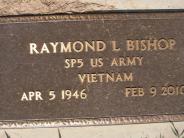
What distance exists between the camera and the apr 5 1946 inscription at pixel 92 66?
3557 mm

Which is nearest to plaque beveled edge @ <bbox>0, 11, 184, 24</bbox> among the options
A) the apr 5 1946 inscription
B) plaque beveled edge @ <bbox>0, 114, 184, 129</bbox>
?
the apr 5 1946 inscription

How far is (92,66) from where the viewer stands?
3582 mm

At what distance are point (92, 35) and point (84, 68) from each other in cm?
22

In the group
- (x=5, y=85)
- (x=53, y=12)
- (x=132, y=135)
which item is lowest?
(x=132, y=135)

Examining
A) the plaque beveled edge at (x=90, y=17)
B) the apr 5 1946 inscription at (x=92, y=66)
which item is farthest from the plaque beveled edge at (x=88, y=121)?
the plaque beveled edge at (x=90, y=17)

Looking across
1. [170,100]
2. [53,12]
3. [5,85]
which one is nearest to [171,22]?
[170,100]

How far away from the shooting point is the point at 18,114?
3.58 meters

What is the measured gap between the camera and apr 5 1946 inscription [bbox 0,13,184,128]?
Answer: 3557 mm

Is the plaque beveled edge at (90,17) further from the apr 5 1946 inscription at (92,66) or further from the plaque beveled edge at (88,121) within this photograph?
the plaque beveled edge at (88,121)

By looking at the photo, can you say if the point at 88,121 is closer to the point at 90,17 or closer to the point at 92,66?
the point at 92,66

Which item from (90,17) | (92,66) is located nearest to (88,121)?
(92,66)

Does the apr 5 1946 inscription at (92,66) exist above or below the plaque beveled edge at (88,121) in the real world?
above

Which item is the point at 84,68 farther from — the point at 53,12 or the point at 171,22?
the point at 171,22

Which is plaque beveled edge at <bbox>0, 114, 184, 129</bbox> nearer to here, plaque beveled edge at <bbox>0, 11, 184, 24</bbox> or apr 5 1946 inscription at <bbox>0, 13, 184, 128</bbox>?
apr 5 1946 inscription at <bbox>0, 13, 184, 128</bbox>
